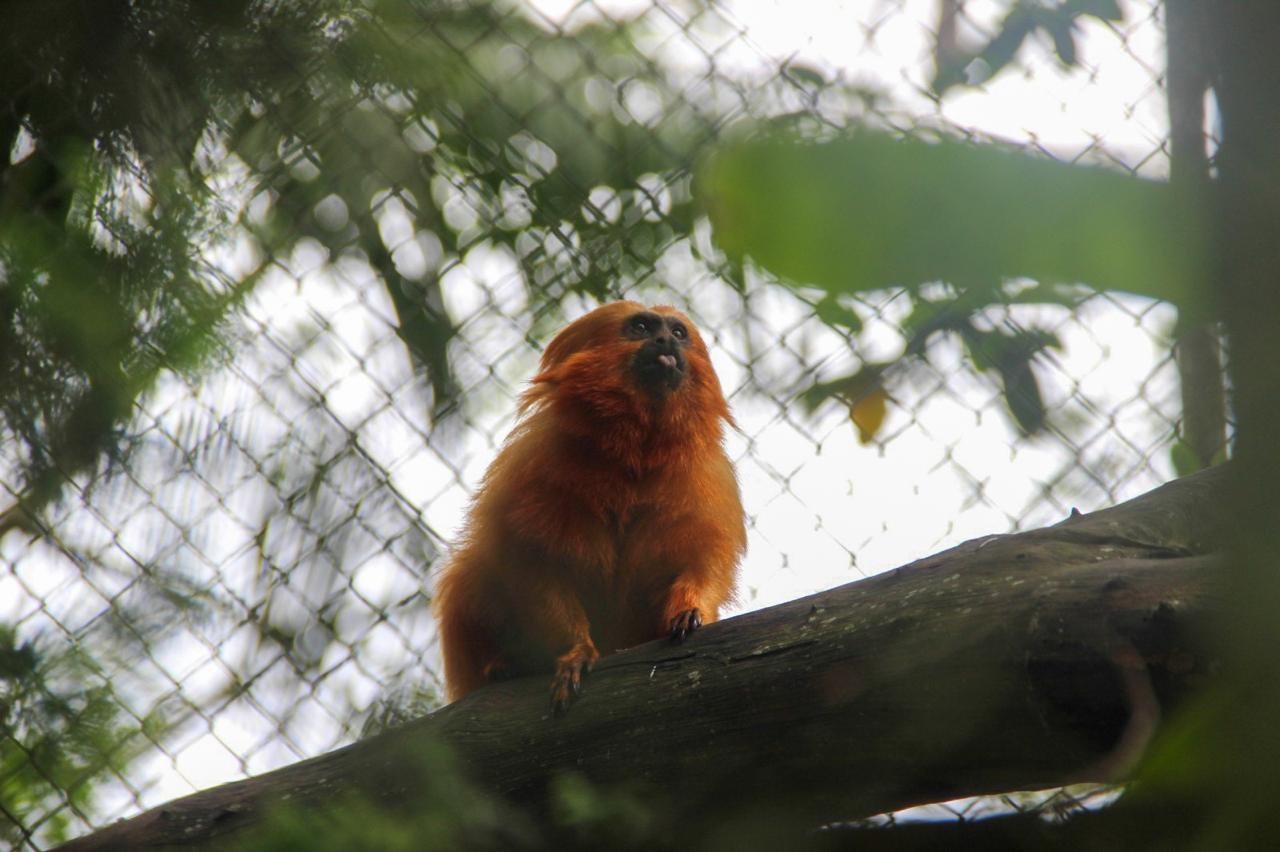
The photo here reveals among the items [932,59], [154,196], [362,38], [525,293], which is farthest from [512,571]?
[932,59]

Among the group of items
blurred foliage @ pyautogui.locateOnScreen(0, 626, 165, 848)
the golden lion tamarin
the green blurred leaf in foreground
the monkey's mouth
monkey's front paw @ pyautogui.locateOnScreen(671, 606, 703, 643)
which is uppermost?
the monkey's mouth

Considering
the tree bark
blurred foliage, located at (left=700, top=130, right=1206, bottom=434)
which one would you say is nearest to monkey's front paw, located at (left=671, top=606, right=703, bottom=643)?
the tree bark

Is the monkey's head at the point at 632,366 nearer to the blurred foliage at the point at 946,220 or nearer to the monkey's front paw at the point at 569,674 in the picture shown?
the monkey's front paw at the point at 569,674

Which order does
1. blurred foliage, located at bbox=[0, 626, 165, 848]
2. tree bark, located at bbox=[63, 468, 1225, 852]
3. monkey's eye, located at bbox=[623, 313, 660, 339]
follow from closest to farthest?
tree bark, located at bbox=[63, 468, 1225, 852] < blurred foliage, located at bbox=[0, 626, 165, 848] < monkey's eye, located at bbox=[623, 313, 660, 339]

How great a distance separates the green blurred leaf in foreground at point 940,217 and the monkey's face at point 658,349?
8.38 feet

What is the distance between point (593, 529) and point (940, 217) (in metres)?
2.34

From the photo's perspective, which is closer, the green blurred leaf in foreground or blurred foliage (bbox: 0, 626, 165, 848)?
the green blurred leaf in foreground

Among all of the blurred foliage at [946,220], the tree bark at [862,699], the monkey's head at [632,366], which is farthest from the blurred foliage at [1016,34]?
the monkey's head at [632,366]

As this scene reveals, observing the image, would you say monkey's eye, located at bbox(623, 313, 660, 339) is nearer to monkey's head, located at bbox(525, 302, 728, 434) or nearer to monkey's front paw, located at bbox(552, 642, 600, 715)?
monkey's head, located at bbox(525, 302, 728, 434)

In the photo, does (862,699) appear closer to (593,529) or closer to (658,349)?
(593,529)

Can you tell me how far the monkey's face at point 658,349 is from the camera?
9.52ft

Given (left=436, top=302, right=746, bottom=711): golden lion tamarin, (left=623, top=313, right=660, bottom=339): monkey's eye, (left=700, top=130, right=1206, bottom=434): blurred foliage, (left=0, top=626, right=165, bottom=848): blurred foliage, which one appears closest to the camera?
(left=700, top=130, right=1206, bottom=434): blurred foliage

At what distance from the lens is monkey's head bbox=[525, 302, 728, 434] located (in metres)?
2.87

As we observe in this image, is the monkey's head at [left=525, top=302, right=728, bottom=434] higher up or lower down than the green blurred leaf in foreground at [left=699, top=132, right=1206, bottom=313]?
higher up
